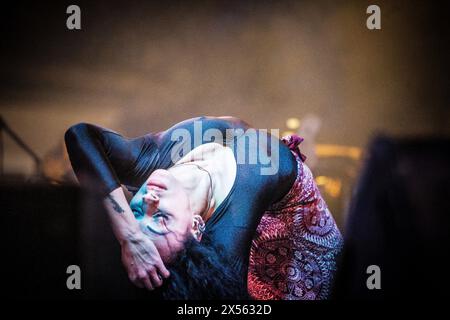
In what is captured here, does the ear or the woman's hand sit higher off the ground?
the ear

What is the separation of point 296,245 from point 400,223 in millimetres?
752

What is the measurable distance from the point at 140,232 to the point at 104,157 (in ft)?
1.36

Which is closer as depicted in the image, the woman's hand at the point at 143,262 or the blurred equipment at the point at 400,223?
the blurred equipment at the point at 400,223

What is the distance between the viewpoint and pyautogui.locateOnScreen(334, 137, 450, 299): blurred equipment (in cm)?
255

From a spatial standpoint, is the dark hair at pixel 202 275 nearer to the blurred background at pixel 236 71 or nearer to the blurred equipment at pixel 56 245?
the blurred equipment at pixel 56 245

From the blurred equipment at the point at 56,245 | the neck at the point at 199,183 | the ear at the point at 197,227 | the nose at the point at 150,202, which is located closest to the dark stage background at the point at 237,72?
the blurred equipment at the point at 56,245

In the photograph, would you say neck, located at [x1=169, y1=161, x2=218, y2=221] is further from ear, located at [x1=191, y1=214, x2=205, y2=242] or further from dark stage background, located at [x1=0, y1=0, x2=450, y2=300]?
dark stage background, located at [x1=0, y1=0, x2=450, y2=300]

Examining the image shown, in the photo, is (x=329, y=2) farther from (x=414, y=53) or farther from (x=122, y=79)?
(x=122, y=79)

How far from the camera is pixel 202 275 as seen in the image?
10.6ft

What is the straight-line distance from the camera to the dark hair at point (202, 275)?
3.21 meters

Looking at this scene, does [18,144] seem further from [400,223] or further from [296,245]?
[400,223]

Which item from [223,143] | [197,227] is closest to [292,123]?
[223,143]

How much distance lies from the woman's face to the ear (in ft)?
0.05

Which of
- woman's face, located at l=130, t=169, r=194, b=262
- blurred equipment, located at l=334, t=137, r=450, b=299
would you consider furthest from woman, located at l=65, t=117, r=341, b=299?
blurred equipment, located at l=334, t=137, r=450, b=299
